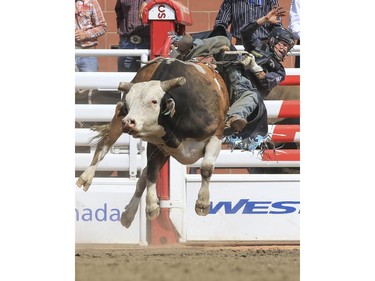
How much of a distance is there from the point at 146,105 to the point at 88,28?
7.91 ft

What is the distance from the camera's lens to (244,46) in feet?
26.7

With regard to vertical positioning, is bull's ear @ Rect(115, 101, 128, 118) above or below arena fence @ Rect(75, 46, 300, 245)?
above

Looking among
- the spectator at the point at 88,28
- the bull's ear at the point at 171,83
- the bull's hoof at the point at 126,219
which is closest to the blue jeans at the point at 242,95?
the bull's ear at the point at 171,83

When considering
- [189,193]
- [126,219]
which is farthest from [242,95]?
[189,193]

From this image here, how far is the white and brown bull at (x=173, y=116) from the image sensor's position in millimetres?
6977

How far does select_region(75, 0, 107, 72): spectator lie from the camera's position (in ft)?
29.7

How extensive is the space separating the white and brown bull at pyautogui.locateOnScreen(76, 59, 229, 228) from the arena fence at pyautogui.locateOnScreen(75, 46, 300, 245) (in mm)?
1401

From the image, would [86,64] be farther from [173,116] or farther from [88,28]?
[173,116]

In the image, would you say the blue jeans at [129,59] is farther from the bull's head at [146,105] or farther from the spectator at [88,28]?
the bull's head at [146,105]

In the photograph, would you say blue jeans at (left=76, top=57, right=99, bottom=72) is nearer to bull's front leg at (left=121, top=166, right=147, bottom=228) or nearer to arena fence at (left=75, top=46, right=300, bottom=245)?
arena fence at (left=75, top=46, right=300, bottom=245)

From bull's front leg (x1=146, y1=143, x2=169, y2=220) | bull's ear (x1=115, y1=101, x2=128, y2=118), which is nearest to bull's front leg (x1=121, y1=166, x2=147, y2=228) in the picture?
bull's front leg (x1=146, y1=143, x2=169, y2=220)

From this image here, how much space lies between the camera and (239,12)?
864 cm

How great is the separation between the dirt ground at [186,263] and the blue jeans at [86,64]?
4.69 ft
